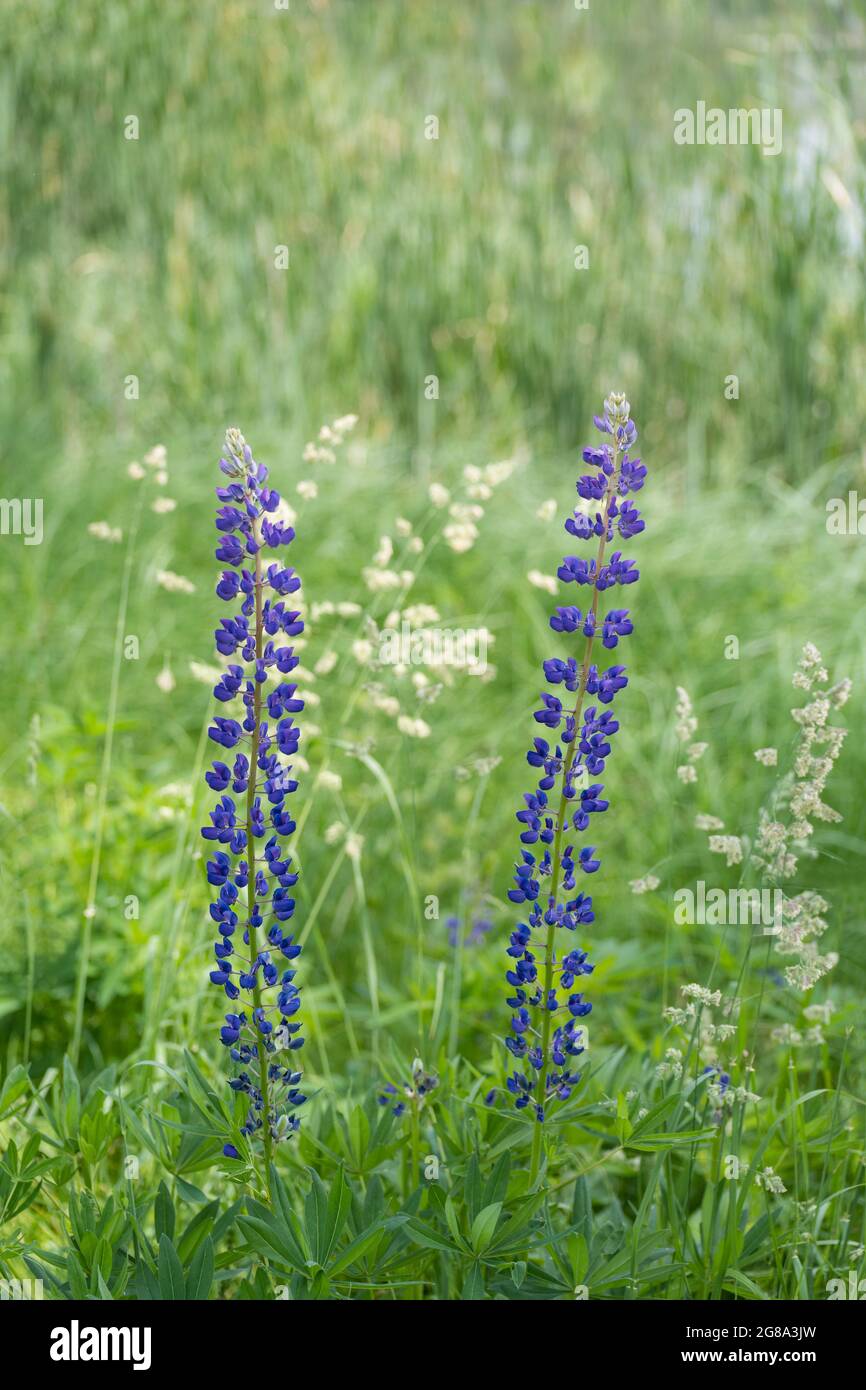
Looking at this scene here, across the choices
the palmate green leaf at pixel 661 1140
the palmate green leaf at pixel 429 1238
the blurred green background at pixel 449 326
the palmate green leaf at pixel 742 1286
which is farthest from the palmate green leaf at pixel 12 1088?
the blurred green background at pixel 449 326

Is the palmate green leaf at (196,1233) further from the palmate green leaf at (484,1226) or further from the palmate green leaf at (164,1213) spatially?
Answer: the palmate green leaf at (484,1226)

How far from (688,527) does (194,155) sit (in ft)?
12.0

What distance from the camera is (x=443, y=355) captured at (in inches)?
267

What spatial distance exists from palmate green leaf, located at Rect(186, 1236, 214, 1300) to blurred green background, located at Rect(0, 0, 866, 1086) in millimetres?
2195

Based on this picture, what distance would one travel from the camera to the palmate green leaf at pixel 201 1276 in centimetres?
152

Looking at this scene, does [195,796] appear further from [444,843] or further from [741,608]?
[741,608]

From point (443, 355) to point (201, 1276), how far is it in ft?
19.0

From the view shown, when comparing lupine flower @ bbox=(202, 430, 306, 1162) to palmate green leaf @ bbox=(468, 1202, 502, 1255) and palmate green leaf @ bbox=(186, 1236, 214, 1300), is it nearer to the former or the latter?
palmate green leaf @ bbox=(186, 1236, 214, 1300)

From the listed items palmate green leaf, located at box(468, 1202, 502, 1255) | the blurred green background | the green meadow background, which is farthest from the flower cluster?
the blurred green background

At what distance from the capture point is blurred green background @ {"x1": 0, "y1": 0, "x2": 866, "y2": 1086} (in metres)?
4.33

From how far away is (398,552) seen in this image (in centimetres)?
530

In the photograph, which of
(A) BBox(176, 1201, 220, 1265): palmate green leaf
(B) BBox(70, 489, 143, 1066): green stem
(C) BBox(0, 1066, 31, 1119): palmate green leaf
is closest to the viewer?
(A) BBox(176, 1201, 220, 1265): palmate green leaf

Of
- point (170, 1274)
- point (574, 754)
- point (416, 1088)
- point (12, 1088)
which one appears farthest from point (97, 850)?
point (574, 754)
